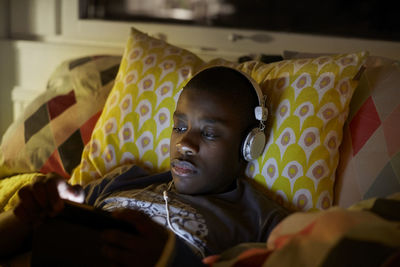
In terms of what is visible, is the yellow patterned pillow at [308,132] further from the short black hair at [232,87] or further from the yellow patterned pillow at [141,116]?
the yellow patterned pillow at [141,116]

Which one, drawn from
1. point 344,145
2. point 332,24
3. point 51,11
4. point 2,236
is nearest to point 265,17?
point 332,24

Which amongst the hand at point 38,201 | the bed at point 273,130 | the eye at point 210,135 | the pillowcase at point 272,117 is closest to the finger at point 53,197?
the hand at point 38,201

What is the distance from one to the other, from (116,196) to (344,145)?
594 mm

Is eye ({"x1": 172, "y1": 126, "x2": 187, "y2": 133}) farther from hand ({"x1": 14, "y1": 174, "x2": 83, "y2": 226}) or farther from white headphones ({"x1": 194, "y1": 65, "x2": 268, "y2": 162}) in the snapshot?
hand ({"x1": 14, "y1": 174, "x2": 83, "y2": 226})

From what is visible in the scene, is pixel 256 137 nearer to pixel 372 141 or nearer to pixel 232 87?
pixel 232 87

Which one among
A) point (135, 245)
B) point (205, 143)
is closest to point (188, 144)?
point (205, 143)

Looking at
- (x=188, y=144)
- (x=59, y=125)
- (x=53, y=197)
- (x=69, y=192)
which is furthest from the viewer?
(x=59, y=125)

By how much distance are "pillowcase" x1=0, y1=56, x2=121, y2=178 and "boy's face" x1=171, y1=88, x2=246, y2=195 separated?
504 millimetres

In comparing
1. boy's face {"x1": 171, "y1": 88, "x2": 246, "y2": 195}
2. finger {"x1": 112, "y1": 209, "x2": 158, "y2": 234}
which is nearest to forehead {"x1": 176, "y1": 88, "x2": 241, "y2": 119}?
boy's face {"x1": 171, "y1": 88, "x2": 246, "y2": 195}

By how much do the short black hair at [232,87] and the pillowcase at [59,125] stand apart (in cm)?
51

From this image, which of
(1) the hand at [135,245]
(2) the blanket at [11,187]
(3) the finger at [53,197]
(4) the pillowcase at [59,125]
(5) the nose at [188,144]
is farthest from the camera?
(4) the pillowcase at [59,125]

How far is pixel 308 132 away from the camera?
1.16 meters

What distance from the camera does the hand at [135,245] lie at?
71 cm

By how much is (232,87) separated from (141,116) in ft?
1.12
